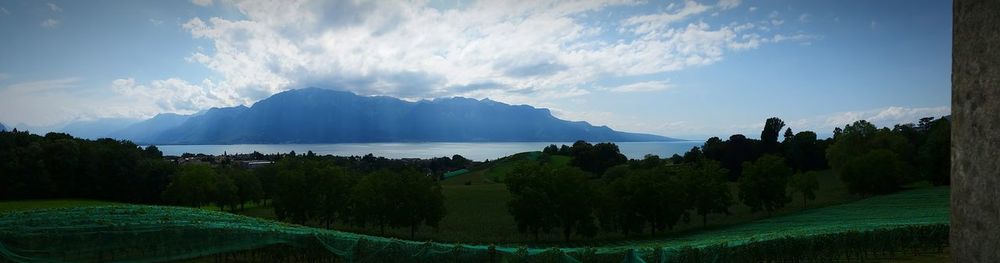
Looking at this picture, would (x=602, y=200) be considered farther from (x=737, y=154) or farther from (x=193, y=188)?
(x=737, y=154)

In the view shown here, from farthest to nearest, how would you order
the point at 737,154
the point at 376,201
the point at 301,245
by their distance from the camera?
the point at 737,154, the point at 376,201, the point at 301,245

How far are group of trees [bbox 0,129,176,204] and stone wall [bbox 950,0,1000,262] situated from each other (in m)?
76.0

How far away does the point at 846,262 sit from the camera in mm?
20281

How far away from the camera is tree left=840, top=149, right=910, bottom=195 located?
57.0m

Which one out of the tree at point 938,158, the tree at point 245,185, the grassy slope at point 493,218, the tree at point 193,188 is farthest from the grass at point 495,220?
the tree at point 938,158

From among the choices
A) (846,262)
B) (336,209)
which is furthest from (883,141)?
(336,209)

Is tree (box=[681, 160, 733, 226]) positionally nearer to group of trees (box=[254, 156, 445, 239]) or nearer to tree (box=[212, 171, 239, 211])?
group of trees (box=[254, 156, 445, 239])

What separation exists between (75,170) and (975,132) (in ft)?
264

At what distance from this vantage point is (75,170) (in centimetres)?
6291

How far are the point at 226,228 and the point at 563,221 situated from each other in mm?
27278

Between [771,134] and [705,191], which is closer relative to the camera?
[705,191]

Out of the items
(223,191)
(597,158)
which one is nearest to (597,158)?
(597,158)

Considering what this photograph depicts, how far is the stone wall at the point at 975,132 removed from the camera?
2957 millimetres

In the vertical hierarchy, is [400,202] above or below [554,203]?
below
